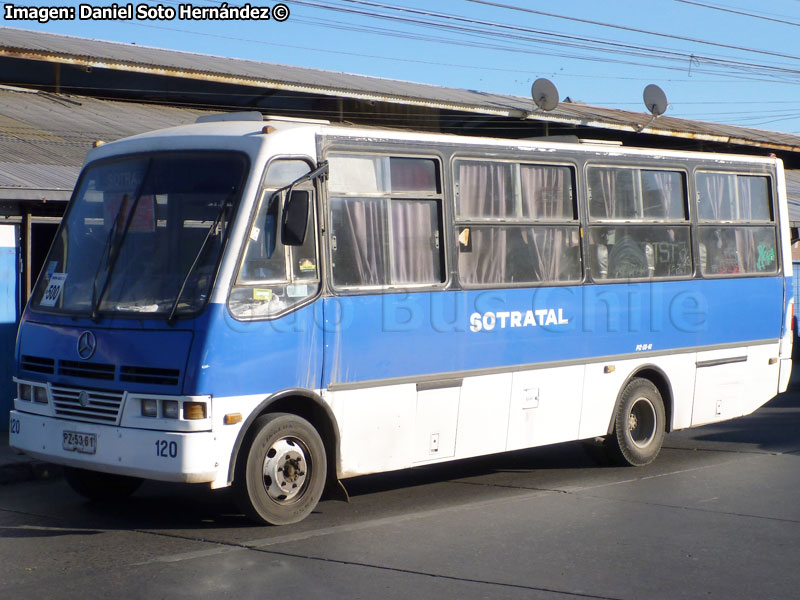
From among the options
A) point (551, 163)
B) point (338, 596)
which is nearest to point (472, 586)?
point (338, 596)

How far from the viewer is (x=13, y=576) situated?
6590 millimetres

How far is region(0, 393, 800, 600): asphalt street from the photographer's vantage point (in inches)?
251

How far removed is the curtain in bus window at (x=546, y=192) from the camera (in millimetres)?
9984

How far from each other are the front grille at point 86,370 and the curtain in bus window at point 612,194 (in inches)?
193

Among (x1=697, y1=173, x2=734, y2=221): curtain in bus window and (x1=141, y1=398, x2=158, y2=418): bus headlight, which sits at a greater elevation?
(x1=697, y1=173, x2=734, y2=221): curtain in bus window

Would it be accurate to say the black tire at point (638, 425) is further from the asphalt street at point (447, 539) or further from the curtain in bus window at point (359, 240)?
the curtain in bus window at point (359, 240)

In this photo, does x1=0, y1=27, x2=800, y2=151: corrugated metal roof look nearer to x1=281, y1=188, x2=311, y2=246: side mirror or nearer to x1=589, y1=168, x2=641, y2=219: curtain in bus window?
Answer: x1=589, y1=168, x2=641, y2=219: curtain in bus window

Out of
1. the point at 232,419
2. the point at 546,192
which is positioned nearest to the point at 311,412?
the point at 232,419

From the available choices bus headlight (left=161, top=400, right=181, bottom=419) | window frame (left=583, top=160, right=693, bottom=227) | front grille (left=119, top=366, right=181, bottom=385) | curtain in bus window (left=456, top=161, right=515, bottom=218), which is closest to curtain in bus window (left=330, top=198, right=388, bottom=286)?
curtain in bus window (left=456, top=161, right=515, bottom=218)

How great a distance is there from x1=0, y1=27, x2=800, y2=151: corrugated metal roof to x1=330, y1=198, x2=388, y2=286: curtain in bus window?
11047mm

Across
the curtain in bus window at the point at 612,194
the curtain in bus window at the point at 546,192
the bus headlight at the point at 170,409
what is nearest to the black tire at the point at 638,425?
the curtain in bus window at the point at 612,194

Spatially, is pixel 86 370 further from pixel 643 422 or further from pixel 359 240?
pixel 643 422

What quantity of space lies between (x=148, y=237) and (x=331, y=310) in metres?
1.43

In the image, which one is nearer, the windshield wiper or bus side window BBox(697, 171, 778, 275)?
the windshield wiper
